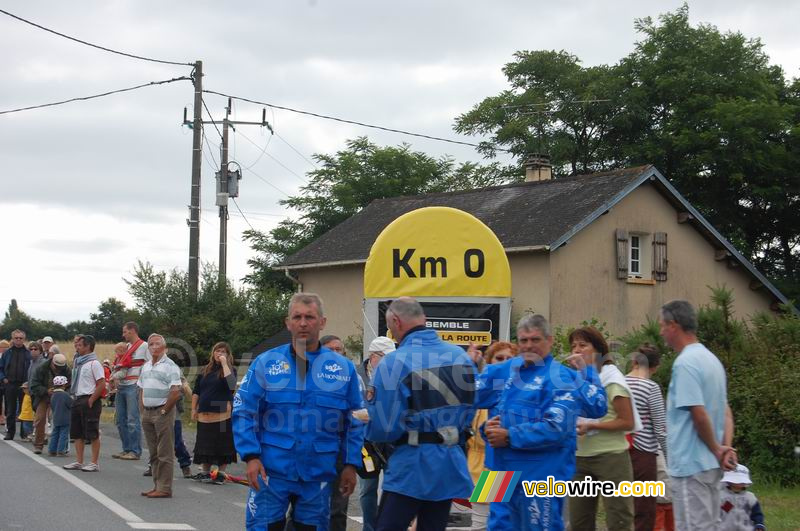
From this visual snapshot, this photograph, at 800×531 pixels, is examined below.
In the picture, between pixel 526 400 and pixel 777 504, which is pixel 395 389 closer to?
pixel 526 400

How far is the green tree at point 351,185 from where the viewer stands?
48.8 m

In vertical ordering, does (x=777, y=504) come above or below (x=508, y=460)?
below

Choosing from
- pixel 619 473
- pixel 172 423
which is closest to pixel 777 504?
pixel 619 473

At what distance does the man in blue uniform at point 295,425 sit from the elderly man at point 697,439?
2069mm

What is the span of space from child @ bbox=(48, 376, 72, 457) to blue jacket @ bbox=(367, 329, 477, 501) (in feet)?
34.1

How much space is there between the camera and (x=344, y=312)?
32344mm

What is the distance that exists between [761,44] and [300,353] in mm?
40715

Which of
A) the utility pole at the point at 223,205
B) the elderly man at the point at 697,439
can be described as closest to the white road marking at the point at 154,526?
the elderly man at the point at 697,439

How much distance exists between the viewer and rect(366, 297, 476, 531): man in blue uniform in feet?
20.4

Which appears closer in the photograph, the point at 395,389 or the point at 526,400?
the point at 395,389

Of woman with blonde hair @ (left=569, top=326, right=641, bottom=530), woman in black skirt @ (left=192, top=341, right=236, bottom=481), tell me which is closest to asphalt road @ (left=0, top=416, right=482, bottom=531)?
woman in black skirt @ (left=192, top=341, right=236, bottom=481)

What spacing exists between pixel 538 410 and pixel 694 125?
35595 millimetres

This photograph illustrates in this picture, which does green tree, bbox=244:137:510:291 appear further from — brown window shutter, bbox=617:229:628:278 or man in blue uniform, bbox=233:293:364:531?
man in blue uniform, bbox=233:293:364:531

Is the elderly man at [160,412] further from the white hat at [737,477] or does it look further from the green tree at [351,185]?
the green tree at [351,185]
